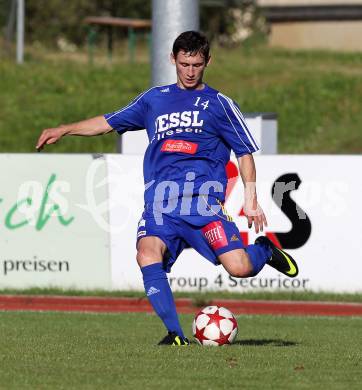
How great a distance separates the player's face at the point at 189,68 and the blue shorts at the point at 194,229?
81 cm

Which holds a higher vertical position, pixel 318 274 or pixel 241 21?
pixel 241 21

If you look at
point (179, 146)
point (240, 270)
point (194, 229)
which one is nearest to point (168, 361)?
point (240, 270)

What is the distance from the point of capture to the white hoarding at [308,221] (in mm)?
14594

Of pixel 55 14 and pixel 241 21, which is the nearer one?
pixel 55 14

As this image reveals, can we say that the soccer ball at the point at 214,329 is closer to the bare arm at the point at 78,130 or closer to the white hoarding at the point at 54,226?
the bare arm at the point at 78,130

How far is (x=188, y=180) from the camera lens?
27.9 ft

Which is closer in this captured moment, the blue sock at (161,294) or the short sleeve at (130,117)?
the blue sock at (161,294)

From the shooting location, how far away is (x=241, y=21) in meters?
56.2

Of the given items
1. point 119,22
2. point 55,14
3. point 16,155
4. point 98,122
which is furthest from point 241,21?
point 98,122

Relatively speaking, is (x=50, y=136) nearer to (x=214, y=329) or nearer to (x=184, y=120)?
A: (x=184, y=120)

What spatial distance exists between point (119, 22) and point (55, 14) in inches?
515

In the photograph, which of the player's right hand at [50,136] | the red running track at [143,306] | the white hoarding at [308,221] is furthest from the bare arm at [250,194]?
the white hoarding at [308,221]

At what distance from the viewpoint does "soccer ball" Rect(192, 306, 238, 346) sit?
8.77 metres

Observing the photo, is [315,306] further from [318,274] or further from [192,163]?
[192,163]
